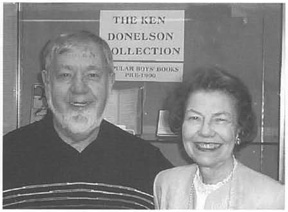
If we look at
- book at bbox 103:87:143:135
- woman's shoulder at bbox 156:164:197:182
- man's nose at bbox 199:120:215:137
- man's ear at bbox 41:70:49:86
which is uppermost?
man's ear at bbox 41:70:49:86

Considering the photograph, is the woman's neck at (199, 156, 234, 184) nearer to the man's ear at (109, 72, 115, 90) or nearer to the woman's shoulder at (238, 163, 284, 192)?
the woman's shoulder at (238, 163, 284, 192)

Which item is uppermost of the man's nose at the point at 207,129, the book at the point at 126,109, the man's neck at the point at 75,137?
the book at the point at 126,109

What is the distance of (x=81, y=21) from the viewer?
136cm

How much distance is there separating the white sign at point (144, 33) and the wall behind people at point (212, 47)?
1cm

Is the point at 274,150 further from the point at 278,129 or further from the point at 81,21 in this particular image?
the point at 81,21

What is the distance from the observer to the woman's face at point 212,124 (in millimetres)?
1309

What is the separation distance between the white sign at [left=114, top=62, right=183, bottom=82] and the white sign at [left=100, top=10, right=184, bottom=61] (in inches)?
0.6

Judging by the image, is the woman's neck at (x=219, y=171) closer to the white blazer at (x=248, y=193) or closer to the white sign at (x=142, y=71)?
the white blazer at (x=248, y=193)

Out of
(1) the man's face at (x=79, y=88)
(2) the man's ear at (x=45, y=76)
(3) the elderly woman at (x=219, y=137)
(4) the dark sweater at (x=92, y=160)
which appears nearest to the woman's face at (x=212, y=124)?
(3) the elderly woman at (x=219, y=137)

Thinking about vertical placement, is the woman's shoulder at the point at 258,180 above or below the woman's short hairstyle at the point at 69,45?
below

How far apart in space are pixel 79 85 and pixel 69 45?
0.34 feet

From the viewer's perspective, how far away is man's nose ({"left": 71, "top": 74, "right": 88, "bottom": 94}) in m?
1.33

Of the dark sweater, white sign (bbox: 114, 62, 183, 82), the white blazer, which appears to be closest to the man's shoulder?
the dark sweater

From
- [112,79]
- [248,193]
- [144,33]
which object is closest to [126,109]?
[112,79]
